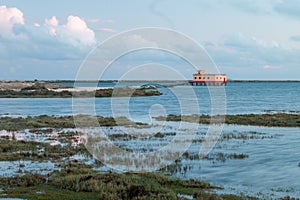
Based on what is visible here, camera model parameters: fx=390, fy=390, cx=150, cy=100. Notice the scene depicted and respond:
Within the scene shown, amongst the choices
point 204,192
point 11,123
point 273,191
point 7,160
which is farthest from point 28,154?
point 11,123

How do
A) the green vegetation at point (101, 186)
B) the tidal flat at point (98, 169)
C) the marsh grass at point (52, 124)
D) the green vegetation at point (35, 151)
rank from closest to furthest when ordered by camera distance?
the green vegetation at point (101, 186) < the tidal flat at point (98, 169) < the green vegetation at point (35, 151) < the marsh grass at point (52, 124)

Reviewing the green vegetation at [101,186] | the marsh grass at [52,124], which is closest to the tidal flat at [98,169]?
the green vegetation at [101,186]

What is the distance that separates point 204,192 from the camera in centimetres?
1781

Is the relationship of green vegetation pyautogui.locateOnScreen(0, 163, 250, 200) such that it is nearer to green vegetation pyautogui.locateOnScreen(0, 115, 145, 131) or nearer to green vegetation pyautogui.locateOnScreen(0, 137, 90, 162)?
green vegetation pyautogui.locateOnScreen(0, 137, 90, 162)

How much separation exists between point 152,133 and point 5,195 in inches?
990

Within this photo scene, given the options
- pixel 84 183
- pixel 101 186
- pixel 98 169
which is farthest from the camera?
pixel 98 169

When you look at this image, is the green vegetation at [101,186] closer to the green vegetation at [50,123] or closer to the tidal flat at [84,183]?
the tidal flat at [84,183]

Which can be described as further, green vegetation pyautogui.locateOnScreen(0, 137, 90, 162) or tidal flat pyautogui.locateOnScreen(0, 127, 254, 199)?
green vegetation pyautogui.locateOnScreen(0, 137, 90, 162)

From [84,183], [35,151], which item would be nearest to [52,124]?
[35,151]

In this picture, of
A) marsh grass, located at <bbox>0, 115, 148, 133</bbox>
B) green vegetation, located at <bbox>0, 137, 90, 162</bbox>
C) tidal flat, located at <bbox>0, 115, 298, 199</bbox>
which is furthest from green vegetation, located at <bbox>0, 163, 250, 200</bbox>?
marsh grass, located at <bbox>0, 115, 148, 133</bbox>

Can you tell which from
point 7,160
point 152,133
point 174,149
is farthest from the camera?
point 152,133

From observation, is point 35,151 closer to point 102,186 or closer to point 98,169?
point 98,169

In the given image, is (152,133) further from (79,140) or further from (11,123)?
(11,123)

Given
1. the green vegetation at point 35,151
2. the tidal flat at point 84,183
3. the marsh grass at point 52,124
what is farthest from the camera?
the marsh grass at point 52,124
